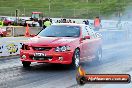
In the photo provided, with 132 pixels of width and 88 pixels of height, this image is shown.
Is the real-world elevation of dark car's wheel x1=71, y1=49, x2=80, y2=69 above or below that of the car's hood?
below

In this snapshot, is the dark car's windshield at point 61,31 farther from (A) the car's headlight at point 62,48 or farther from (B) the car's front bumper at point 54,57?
(B) the car's front bumper at point 54,57

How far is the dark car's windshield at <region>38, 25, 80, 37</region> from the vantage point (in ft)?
41.6

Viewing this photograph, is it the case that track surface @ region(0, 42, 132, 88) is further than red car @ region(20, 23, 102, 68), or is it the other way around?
red car @ region(20, 23, 102, 68)

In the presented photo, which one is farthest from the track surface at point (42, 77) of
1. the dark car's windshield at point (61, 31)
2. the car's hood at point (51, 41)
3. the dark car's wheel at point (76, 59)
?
the dark car's windshield at point (61, 31)

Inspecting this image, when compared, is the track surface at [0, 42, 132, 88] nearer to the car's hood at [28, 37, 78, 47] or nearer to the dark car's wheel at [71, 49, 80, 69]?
the dark car's wheel at [71, 49, 80, 69]

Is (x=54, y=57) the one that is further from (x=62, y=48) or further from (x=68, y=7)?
(x=68, y=7)

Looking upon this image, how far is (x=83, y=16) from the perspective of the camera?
6875cm

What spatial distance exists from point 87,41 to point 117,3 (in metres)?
69.9

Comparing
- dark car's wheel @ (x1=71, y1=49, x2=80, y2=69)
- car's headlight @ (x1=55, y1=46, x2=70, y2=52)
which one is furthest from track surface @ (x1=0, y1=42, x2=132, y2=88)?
car's headlight @ (x1=55, y1=46, x2=70, y2=52)

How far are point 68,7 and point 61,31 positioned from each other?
77.1 meters

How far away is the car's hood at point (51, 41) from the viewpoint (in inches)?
456

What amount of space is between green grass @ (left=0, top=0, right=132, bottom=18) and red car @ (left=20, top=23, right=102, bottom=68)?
54322mm

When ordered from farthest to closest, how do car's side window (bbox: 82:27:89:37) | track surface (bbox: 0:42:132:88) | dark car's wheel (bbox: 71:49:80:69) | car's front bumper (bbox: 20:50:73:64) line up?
car's side window (bbox: 82:27:89:37)
dark car's wheel (bbox: 71:49:80:69)
car's front bumper (bbox: 20:50:73:64)
track surface (bbox: 0:42:132:88)

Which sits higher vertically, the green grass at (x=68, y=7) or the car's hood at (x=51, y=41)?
the car's hood at (x=51, y=41)
